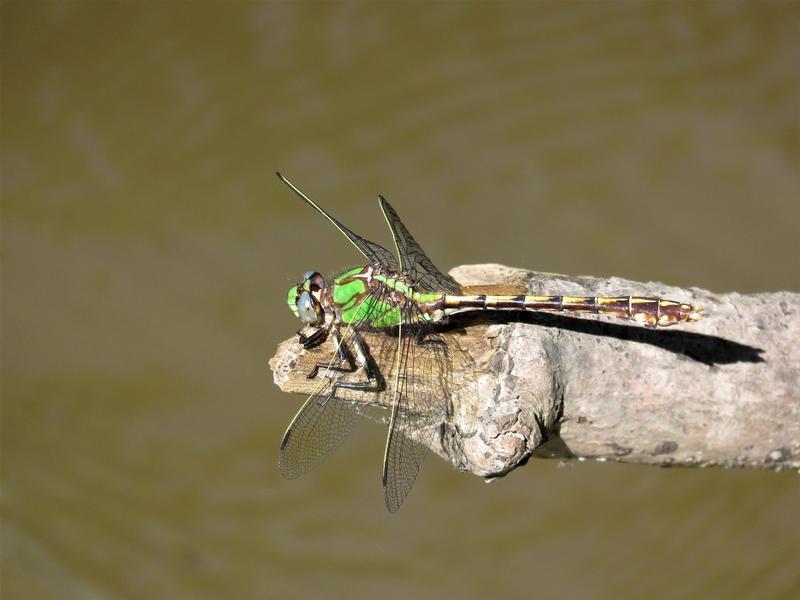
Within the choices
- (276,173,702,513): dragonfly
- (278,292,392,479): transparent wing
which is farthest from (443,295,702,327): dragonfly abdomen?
(278,292,392,479): transparent wing

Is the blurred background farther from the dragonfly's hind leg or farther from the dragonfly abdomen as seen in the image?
the dragonfly abdomen

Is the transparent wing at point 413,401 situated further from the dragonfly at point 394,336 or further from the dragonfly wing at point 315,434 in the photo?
the dragonfly wing at point 315,434

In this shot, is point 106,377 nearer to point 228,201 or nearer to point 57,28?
point 228,201

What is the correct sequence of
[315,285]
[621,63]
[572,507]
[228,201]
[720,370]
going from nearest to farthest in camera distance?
[720,370], [315,285], [572,507], [228,201], [621,63]

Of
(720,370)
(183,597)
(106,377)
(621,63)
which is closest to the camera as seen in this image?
(720,370)

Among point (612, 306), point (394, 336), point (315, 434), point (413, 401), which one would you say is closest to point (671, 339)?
point (612, 306)

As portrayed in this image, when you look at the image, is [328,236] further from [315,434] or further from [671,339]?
[671,339]

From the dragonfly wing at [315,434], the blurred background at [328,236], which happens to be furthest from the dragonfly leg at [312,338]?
the blurred background at [328,236]

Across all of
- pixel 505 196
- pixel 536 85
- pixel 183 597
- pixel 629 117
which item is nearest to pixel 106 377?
pixel 183 597
